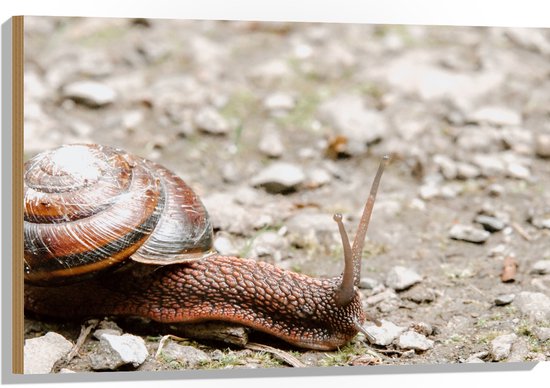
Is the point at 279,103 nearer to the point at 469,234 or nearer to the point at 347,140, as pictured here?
the point at 347,140

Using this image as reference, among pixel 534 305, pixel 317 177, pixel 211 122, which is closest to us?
pixel 534 305

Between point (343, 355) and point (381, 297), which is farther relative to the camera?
point (381, 297)

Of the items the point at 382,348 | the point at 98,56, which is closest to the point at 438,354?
the point at 382,348

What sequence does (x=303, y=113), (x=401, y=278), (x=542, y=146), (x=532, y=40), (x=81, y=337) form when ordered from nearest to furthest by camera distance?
(x=81, y=337) → (x=401, y=278) → (x=542, y=146) → (x=303, y=113) → (x=532, y=40)

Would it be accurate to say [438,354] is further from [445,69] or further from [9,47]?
[445,69]

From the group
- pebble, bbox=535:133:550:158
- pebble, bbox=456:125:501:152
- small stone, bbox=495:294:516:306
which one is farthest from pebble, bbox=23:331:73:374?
pebble, bbox=535:133:550:158

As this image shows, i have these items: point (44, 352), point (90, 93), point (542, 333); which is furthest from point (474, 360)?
point (90, 93)

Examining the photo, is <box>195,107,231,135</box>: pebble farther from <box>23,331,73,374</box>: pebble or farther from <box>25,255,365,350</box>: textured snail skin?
<box>23,331,73,374</box>: pebble
